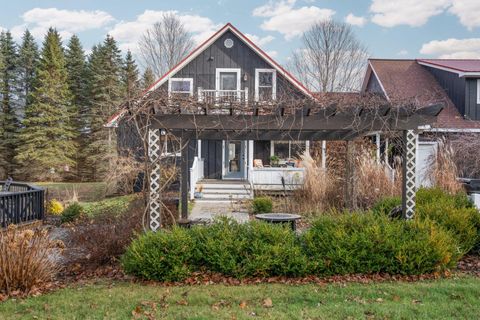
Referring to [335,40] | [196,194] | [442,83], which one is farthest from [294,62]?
[196,194]

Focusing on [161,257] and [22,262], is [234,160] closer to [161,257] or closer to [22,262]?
[161,257]

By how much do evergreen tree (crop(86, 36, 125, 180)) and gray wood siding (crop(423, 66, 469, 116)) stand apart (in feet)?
65.6

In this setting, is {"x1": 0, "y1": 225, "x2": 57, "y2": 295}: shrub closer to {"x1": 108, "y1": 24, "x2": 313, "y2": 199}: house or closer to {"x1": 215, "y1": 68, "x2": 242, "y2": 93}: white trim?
{"x1": 108, "y1": 24, "x2": 313, "y2": 199}: house

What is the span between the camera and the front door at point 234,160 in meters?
18.0

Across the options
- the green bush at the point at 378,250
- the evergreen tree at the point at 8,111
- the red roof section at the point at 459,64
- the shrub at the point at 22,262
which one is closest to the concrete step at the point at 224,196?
the green bush at the point at 378,250

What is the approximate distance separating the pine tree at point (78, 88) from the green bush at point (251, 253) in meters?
27.8

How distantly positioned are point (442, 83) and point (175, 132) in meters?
14.3

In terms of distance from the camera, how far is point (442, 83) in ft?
60.7

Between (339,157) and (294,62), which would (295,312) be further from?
(294,62)

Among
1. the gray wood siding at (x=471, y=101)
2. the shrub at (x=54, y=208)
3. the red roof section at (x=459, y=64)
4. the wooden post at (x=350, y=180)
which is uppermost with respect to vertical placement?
the red roof section at (x=459, y=64)

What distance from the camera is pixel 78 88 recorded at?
109 feet

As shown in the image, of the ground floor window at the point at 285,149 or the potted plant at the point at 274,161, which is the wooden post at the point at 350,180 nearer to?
the potted plant at the point at 274,161

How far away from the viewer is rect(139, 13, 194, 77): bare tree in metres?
31.4

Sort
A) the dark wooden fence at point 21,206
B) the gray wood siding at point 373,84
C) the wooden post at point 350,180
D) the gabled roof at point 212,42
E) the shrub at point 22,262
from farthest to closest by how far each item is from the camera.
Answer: the gray wood siding at point 373,84 → the gabled roof at point 212,42 → the wooden post at point 350,180 → the dark wooden fence at point 21,206 → the shrub at point 22,262
